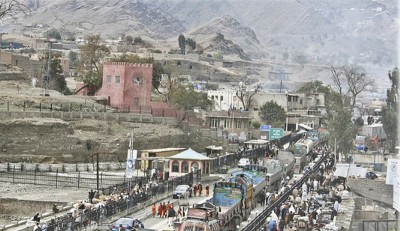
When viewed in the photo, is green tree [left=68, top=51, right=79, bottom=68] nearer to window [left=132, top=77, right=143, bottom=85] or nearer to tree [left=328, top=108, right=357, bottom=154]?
window [left=132, top=77, right=143, bottom=85]

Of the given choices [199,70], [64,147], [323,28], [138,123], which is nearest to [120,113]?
[138,123]

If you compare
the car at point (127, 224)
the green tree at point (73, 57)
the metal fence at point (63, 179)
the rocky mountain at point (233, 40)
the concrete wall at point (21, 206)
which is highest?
the rocky mountain at point (233, 40)

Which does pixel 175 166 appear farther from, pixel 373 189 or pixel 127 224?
pixel 127 224

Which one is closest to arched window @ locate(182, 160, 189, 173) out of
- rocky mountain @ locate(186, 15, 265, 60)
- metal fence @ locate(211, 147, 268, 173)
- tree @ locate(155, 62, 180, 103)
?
metal fence @ locate(211, 147, 268, 173)

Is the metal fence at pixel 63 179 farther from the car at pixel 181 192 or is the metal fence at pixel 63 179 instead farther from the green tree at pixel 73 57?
the green tree at pixel 73 57

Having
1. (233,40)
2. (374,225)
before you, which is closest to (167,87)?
(374,225)

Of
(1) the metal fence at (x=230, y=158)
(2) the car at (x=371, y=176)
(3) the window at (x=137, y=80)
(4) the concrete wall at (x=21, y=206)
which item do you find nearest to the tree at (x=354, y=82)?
(3) the window at (x=137, y=80)
